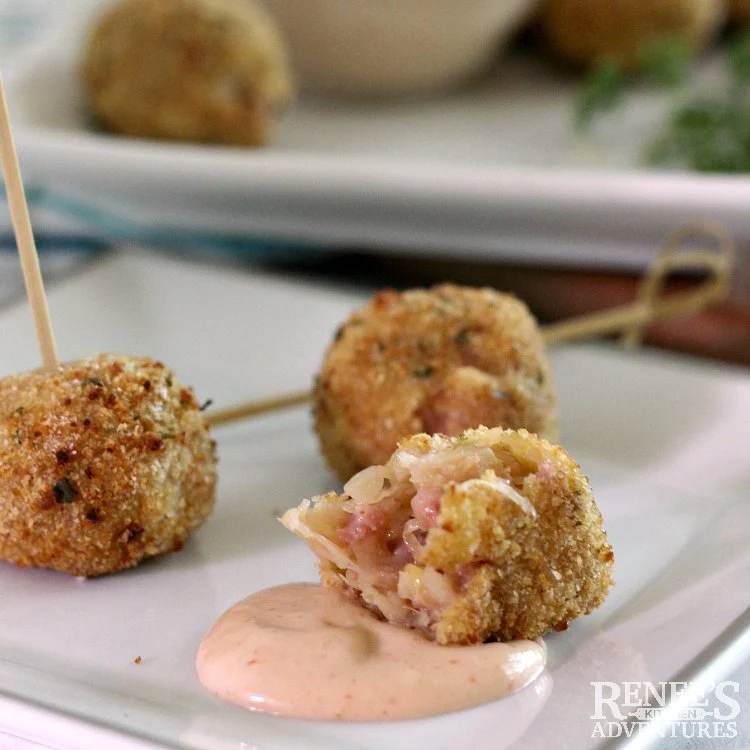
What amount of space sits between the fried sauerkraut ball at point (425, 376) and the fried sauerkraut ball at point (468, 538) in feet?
1.16

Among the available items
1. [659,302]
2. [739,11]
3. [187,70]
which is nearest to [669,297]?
[659,302]

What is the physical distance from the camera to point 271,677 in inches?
60.3

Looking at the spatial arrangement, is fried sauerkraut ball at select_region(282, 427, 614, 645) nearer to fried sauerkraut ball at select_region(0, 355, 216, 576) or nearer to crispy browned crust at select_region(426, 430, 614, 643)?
crispy browned crust at select_region(426, 430, 614, 643)

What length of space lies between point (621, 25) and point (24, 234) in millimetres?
2407

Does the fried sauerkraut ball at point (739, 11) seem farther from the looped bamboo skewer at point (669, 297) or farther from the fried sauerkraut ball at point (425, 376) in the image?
the fried sauerkraut ball at point (425, 376)

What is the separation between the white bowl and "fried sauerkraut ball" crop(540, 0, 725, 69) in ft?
0.40

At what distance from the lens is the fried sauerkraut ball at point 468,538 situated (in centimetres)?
158

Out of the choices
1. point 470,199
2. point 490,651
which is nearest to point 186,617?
point 490,651

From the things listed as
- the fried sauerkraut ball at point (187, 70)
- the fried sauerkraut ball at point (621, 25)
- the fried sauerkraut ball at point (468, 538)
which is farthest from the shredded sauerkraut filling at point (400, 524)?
the fried sauerkraut ball at point (621, 25)

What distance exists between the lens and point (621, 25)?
3.71 meters

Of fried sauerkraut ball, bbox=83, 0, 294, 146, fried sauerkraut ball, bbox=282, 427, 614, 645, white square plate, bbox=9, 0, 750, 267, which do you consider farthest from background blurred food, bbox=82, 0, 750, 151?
fried sauerkraut ball, bbox=282, 427, 614, 645

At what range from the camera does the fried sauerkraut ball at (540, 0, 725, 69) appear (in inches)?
145

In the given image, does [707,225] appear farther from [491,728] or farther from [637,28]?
[491,728]

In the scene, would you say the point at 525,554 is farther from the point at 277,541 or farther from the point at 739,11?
the point at 739,11
